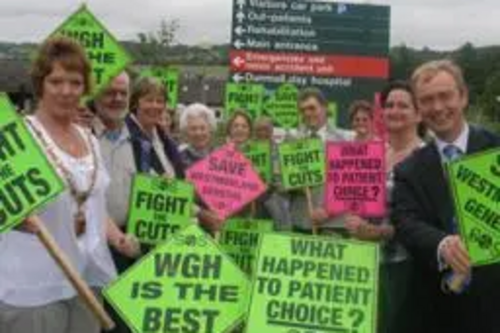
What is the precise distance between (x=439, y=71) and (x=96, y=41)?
12.0 feet

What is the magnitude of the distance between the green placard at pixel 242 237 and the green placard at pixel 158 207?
196 centimetres

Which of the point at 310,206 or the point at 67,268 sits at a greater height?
the point at 67,268

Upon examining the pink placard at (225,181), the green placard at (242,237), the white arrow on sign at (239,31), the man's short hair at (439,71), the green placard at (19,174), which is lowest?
the green placard at (242,237)

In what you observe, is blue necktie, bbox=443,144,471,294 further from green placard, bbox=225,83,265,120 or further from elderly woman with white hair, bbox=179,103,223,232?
green placard, bbox=225,83,265,120

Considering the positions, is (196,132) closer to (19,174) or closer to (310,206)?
(310,206)

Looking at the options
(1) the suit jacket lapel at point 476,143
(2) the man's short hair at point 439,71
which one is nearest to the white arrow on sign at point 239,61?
(2) the man's short hair at point 439,71

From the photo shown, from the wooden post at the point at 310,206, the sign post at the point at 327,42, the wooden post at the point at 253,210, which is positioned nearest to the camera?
the wooden post at the point at 310,206

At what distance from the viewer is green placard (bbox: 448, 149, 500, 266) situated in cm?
450

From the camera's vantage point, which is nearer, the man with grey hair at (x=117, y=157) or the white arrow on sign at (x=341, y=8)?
the man with grey hair at (x=117, y=157)

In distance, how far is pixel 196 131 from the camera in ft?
28.5

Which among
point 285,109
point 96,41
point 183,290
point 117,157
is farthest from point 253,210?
point 285,109

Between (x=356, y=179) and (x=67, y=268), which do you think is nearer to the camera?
(x=67, y=268)

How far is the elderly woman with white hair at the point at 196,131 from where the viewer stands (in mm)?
8641

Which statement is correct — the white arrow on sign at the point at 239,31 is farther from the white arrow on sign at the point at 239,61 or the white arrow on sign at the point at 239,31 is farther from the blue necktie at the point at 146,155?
the blue necktie at the point at 146,155
